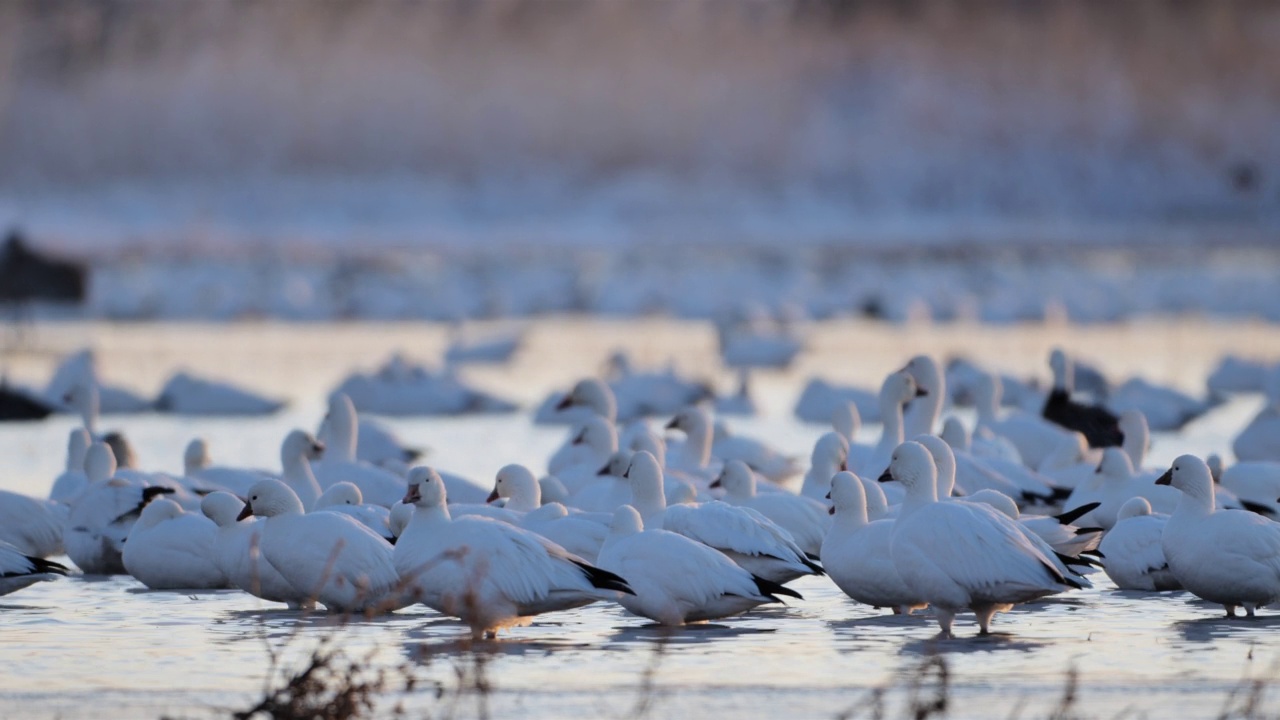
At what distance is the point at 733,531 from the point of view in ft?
27.1

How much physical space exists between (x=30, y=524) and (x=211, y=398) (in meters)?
8.77

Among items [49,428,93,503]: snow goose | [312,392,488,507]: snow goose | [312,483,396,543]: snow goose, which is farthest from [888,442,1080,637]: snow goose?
[49,428,93,503]: snow goose

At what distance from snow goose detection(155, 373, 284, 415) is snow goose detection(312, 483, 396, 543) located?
9.22 meters

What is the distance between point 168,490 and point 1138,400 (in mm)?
9555

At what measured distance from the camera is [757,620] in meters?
8.12

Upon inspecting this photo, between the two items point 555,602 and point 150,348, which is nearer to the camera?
point 555,602

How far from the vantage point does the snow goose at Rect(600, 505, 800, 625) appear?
300 inches

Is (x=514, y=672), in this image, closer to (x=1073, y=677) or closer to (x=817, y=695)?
(x=817, y=695)

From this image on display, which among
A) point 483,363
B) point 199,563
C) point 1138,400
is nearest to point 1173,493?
point 199,563

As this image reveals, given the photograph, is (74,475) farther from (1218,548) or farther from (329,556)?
(1218,548)

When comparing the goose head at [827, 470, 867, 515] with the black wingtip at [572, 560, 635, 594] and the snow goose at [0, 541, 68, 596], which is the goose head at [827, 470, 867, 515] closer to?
the black wingtip at [572, 560, 635, 594]

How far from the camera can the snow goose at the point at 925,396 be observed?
11.9 meters

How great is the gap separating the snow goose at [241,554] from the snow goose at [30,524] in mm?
1275

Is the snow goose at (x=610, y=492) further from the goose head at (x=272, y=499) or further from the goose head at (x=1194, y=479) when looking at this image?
the goose head at (x=1194, y=479)
